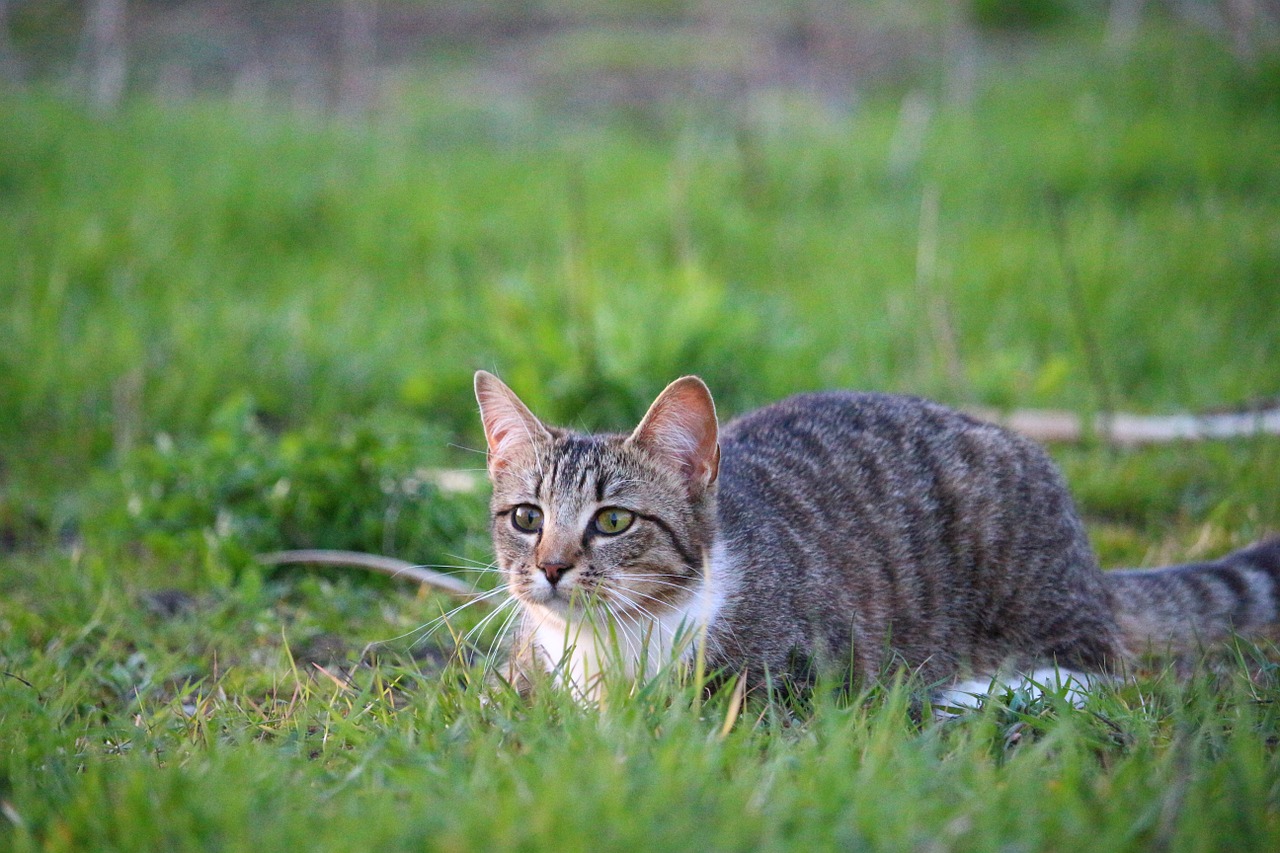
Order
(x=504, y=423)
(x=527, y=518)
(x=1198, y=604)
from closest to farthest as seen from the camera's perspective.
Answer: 1. (x=527, y=518)
2. (x=504, y=423)
3. (x=1198, y=604)

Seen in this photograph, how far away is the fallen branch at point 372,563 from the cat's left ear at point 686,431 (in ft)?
2.99

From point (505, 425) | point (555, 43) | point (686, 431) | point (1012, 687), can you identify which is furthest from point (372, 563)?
point (555, 43)

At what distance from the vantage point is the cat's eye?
9.65ft

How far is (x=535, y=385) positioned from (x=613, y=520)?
2228mm

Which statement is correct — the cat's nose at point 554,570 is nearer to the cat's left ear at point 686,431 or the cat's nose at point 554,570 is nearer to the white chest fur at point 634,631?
the white chest fur at point 634,631

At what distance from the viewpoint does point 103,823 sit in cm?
192

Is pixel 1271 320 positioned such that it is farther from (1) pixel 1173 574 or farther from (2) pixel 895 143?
(1) pixel 1173 574

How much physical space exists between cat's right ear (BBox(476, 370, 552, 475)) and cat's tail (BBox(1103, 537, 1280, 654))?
5.69 feet

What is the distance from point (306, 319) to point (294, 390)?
0.59m

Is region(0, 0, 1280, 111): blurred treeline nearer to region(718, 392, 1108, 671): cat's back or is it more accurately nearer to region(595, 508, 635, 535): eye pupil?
region(718, 392, 1108, 671): cat's back

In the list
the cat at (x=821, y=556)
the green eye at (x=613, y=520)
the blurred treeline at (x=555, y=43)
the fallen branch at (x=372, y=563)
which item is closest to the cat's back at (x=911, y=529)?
the cat at (x=821, y=556)

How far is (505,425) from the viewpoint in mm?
3184

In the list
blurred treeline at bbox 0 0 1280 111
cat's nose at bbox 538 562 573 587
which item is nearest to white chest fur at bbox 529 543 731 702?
cat's nose at bbox 538 562 573 587

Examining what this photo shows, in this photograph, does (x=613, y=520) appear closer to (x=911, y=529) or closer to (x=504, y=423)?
(x=504, y=423)
